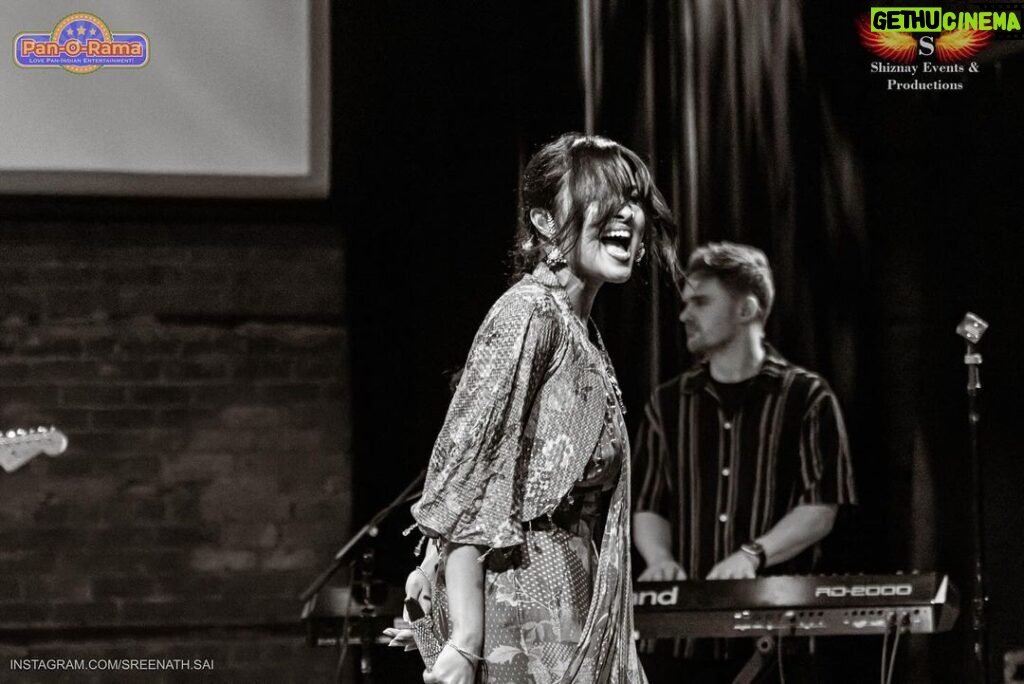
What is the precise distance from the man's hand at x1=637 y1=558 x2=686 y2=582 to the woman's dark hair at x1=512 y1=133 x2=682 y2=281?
2.31 m

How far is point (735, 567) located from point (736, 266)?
1.02 metres

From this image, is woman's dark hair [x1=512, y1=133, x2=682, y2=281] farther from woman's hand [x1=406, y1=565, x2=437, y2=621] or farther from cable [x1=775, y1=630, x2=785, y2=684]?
cable [x1=775, y1=630, x2=785, y2=684]

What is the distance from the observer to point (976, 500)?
4.00 metres

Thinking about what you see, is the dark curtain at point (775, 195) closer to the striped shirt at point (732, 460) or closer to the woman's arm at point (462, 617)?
the striped shirt at point (732, 460)

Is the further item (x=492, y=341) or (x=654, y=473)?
(x=654, y=473)

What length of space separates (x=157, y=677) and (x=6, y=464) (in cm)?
90

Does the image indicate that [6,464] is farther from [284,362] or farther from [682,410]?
[682,410]

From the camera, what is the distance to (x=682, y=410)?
4.25 m

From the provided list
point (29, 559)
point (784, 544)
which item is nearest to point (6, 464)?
point (29, 559)

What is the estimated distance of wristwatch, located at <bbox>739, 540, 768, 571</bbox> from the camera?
4195 millimetres

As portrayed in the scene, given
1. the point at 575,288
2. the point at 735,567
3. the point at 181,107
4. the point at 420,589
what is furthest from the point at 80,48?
the point at 420,589

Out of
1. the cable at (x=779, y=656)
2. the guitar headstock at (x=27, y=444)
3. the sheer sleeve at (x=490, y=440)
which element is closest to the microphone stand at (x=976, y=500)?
the cable at (x=779, y=656)

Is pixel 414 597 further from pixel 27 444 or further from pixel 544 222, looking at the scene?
pixel 27 444

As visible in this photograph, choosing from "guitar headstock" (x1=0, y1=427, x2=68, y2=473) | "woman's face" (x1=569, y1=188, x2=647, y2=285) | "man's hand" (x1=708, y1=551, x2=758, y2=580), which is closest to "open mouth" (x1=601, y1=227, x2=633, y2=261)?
"woman's face" (x1=569, y1=188, x2=647, y2=285)
